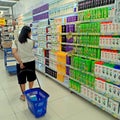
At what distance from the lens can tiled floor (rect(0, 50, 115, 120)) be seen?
2805mm

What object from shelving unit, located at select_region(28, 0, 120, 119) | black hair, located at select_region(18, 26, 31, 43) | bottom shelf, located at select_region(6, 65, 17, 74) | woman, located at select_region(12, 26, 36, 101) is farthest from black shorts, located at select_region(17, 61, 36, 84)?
bottom shelf, located at select_region(6, 65, 17, 74)

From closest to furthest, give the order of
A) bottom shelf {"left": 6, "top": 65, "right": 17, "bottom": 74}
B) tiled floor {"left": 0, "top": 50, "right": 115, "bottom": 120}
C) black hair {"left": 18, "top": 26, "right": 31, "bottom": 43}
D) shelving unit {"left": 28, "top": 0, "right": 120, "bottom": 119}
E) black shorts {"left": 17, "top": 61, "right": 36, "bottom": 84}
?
shelving unit {"left": 28, "top": 0, "right": 120, "bottom": 119}
tiled floor {"left": 0, "top": 50, "right": 115, "bottom": 120}
black hair {"left": 18, "top": 26, "right": 31, "bottom": 43}
black shorts {"left": 17, "top": 61, "right": 36, "bottom": 84}
bottom shelf {"left": 6, "top": 65, "right": 17, "bottom": 74}

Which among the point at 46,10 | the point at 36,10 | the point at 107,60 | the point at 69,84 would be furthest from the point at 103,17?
the point at 36,10

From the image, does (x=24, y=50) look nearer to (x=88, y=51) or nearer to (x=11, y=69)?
(x=88, y=51)

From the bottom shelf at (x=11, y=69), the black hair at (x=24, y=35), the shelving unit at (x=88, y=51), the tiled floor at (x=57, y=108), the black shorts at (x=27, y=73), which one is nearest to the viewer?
the shelving unit at (x=88, y=51)

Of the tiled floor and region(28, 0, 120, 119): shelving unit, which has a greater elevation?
region(28, 0, 120, 119): shelving unit

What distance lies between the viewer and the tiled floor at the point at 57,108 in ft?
9.20

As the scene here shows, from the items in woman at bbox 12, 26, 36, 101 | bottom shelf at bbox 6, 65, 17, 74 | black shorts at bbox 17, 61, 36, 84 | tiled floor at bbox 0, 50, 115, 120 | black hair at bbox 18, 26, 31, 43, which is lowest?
tiled floor at bbox 0, 50, 115, 120

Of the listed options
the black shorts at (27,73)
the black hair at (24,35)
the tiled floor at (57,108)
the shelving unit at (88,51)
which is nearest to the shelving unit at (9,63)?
the tiled floor at (57,108)

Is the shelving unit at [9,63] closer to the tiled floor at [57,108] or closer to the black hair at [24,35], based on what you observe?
the tiled floor at [57,108]

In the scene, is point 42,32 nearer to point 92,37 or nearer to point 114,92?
point 92,37

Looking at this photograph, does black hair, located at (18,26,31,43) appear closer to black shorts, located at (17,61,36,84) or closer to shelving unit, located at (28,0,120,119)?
black shorts, located at (17,61,36,84)

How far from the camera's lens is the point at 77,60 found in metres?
3.39

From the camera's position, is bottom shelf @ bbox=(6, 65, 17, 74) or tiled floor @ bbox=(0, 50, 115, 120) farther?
bottom shelf @ bbox=(6, 65, 17, 74)
